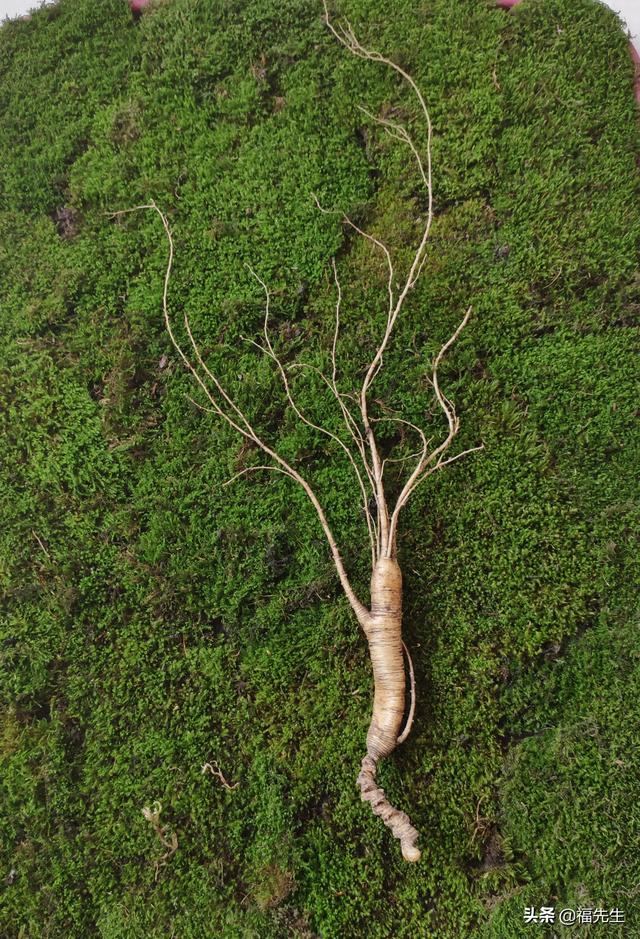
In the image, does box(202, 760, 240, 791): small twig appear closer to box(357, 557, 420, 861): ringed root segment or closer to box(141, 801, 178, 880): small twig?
box(141, 801, 178, 880): small twig

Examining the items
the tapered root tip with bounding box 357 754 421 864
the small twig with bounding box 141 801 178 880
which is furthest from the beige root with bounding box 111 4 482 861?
the small twig with bounding box 141 801 178 880

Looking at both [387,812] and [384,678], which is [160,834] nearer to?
[387,812]

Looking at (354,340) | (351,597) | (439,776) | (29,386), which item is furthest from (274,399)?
(439,776)

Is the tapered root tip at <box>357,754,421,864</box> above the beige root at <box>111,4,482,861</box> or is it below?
below

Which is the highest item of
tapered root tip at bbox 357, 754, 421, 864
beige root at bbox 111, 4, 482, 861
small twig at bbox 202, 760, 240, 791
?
beige root at bbox 111, 4, 482, 861

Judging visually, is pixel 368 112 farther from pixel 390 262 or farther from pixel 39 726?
pixel 39 726

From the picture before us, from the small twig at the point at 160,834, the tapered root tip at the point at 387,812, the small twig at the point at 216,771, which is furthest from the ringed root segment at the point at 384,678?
the small twig at the point at 160,834

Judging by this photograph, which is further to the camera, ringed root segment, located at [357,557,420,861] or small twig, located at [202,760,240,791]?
small twig, located at [202,760,240,791]
